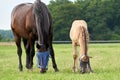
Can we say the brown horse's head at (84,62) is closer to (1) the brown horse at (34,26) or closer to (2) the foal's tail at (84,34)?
(2) the foal's tail at (84,34)

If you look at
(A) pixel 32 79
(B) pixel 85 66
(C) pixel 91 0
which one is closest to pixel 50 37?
(B) pixel 85 66

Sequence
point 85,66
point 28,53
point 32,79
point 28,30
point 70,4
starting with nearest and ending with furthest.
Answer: point 32,79 → point 85,66 → point 28,30 → point 28,53 → point 70,4

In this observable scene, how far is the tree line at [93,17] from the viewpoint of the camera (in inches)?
3381

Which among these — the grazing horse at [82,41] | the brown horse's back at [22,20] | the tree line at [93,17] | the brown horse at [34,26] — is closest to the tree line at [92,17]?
the tree line at [93,17]

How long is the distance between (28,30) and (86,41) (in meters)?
1.85

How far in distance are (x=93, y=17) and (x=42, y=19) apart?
78.9 m

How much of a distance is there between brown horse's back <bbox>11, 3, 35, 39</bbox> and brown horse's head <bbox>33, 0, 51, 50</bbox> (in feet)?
1.30

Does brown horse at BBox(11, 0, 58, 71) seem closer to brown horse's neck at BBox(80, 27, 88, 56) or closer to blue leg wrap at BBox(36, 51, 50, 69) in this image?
blue leg wrap at BBox(36, 51, 50, 69)

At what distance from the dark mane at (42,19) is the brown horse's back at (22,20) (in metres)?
0.39

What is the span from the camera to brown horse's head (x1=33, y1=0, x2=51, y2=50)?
39.9 ft

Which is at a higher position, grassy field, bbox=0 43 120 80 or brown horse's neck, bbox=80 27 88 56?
brown horse's neck, bbox=80 27 88 56

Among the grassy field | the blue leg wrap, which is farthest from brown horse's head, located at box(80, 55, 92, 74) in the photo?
the blue leg wrap

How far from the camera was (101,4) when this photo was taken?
94.4 metres

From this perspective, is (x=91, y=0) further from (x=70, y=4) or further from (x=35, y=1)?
(x=35, y=1)
